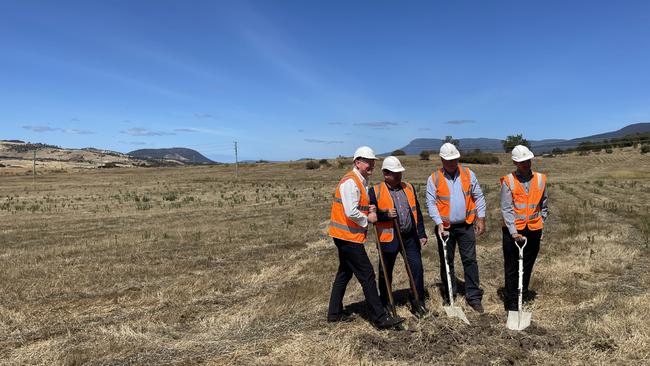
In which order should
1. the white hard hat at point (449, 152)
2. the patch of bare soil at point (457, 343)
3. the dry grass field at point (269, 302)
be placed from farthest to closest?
1. the white hard hat at point (449, 152)
2. the dry grass field at point (269, 302)
3. the patch of bare soil at point (457, 343)

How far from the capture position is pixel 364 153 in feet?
18.1

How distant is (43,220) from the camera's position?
1806 cm

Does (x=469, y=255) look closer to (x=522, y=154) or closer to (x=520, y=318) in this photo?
(x=520, y=318)

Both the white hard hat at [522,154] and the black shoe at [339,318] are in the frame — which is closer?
the white hard hat at [522,154]

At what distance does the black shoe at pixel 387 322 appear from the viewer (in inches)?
220

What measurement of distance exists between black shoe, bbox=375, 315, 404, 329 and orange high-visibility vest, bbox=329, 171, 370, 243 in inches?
39.3

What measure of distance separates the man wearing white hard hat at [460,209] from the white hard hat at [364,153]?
3.79 ft

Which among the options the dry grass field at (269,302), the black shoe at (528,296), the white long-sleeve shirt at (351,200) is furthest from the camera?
the black shoe at (528,296)

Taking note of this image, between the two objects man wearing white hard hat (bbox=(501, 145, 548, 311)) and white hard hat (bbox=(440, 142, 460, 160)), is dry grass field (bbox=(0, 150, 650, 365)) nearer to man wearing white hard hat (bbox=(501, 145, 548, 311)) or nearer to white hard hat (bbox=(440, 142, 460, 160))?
man wearing white hard hat (bbox=(501, 145, 548, 311))

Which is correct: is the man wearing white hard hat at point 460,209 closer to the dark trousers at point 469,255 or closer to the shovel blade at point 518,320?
the dark trousers at point 469,255

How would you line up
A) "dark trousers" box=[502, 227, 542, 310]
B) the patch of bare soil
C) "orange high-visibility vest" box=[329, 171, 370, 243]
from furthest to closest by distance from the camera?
"dark trousers" box=[502, 227, 542, 310]
"orange high-visibility vest" box=[329, 171, 370, 243]
the patch of bare soil

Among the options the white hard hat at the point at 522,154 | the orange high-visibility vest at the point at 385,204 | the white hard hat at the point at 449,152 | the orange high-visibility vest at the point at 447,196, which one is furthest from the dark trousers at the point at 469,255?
the white hard hat at the point at 522,154

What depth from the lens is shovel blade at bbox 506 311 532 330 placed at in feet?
18.1

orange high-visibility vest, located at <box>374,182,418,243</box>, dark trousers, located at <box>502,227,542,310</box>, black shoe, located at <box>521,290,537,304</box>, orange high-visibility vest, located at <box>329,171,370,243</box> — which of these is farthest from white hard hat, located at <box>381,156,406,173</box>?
black shoe, located at <box>521,290,537,304</box>
